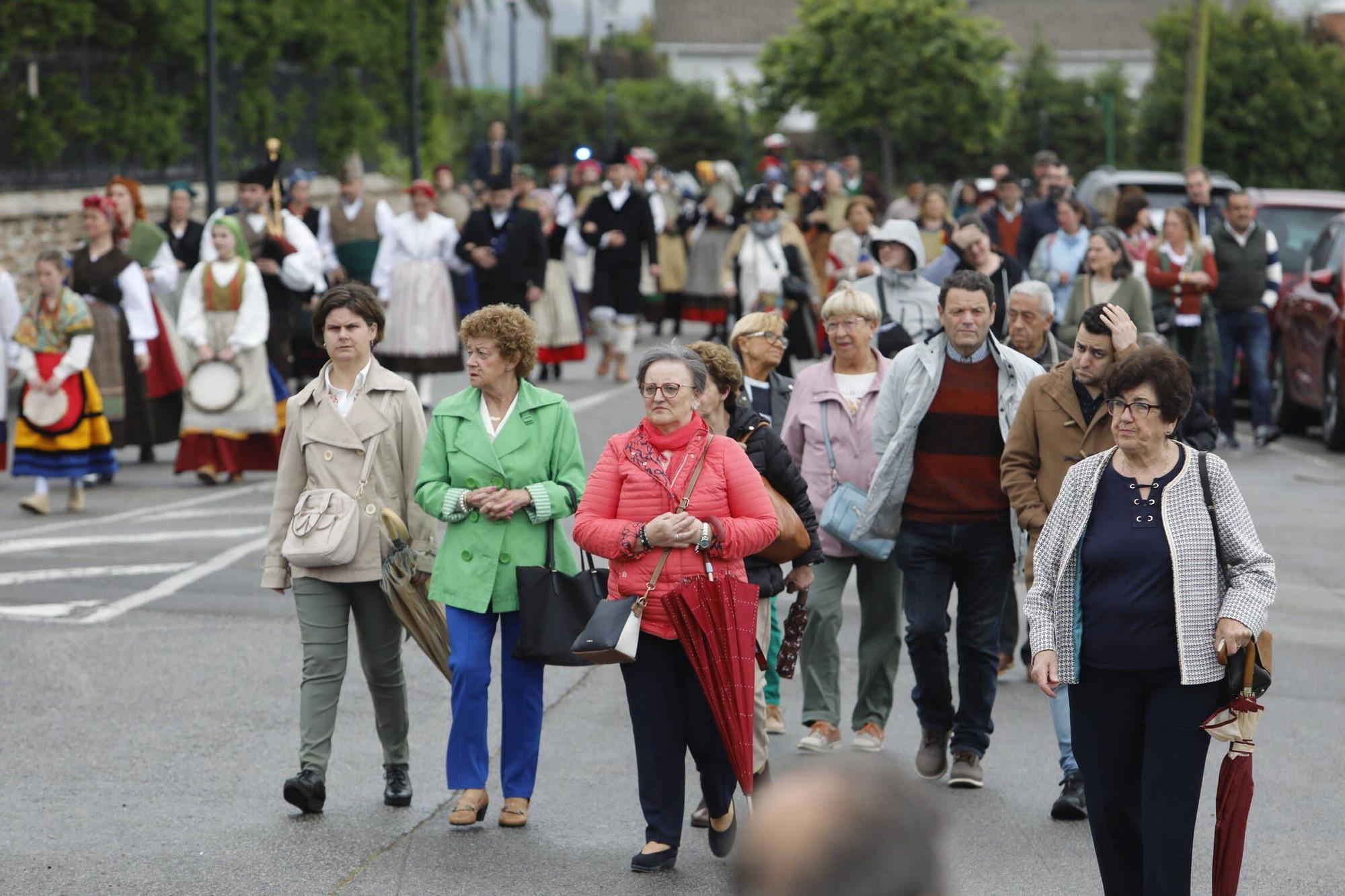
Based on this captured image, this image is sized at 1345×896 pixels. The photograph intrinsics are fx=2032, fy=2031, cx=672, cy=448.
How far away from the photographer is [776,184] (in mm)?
27625

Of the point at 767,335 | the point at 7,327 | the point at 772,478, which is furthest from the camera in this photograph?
the point at 7,327

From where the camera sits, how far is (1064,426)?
6621 mm

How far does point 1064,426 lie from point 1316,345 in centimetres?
1044

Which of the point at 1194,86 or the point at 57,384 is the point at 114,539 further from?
the point at 1194,86

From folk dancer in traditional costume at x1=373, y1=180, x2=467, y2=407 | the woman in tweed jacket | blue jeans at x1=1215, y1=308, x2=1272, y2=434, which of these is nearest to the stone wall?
folk dancer in traditional costume at x1=373, y1=180, x2=467, y2=407

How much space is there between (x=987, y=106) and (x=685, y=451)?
57.9 m

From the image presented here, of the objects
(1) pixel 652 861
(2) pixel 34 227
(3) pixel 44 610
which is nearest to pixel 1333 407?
(3) pixel 44 610

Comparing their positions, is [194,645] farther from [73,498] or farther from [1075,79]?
[1075,79]

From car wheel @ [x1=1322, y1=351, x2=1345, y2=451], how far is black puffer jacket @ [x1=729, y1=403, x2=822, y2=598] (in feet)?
32.9

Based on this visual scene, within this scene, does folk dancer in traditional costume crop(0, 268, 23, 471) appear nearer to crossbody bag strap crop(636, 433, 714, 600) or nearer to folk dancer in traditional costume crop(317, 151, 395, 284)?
folk dancer in traditional costume crop(317, 151, 395, 284)

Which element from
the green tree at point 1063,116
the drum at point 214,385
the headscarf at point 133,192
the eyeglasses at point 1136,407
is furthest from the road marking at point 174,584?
the green tree at point 1063,116

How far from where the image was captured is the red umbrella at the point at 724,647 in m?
6.00

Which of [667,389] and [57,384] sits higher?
[667,389]

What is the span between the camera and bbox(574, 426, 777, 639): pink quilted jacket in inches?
239
